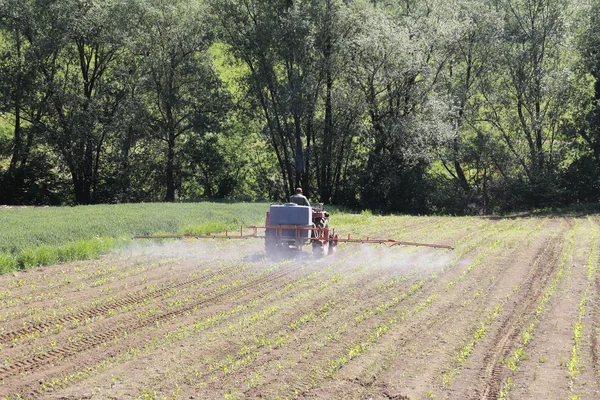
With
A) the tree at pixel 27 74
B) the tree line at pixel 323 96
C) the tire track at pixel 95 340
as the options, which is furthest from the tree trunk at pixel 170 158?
the tire track at pixel 95 340

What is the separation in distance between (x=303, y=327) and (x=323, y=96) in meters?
30.3

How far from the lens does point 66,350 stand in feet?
30.3

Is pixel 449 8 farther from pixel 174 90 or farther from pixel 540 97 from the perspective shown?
pixel 174 90

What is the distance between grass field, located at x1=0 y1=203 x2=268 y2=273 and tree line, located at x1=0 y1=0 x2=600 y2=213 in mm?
12468

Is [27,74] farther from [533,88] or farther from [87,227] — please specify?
[533,88]

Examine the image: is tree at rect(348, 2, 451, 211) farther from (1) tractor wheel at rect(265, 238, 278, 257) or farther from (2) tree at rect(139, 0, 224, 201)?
(1) tractor wheel at rect(265, 238, 278, 257)

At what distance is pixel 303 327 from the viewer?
1038 centimetres

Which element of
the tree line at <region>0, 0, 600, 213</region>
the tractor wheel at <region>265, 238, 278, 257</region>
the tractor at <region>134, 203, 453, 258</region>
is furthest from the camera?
the tree line at <region>0, 0, 600, 213</region>

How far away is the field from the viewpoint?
312 inches

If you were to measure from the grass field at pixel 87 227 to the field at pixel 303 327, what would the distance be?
0.79 meters

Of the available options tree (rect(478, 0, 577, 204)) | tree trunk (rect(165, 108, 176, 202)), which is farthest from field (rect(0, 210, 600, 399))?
tree trunk (rect(165, 108, 176, 202))

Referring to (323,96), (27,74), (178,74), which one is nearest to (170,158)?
(178,74)

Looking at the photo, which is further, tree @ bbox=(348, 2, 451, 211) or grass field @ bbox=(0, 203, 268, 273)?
tree @ bbox=(348, 2, 451, 211)

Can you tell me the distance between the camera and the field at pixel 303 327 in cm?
791
